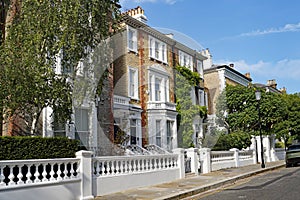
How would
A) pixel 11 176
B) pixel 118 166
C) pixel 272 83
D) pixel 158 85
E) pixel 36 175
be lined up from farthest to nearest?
pixel 272 83
pixel 158 85
pixel 118 166
pixel 36 175
pixel 11 176

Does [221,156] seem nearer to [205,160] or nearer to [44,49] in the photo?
[205,160]

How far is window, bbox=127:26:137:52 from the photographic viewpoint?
937 inches

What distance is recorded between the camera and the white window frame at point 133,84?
23.4 m

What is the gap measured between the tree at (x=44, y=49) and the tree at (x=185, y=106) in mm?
16341

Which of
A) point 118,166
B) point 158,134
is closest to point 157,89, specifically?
point 158,134

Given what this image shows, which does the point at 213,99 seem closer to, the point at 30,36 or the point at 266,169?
the point at 266,169

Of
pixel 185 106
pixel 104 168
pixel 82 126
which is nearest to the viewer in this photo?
pixel 104 168

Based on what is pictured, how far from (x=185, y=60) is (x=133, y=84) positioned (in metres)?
8.67

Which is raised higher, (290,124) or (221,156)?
(290,124)

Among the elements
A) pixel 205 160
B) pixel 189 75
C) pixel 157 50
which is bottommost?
pixel 205 160

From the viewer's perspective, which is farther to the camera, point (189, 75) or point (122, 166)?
point (189, 75)

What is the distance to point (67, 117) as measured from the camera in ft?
38.3

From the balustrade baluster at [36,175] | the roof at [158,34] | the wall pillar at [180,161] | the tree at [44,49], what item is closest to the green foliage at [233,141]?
the roof at [158,34]

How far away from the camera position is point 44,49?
1107 centimetres
